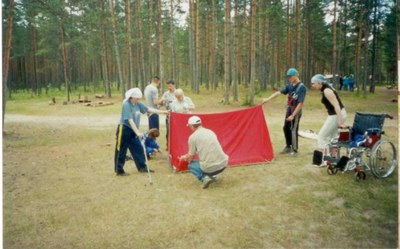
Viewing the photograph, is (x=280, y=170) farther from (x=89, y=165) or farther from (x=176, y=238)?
(x=89, y=165)

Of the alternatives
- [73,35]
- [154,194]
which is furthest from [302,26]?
[154,194]

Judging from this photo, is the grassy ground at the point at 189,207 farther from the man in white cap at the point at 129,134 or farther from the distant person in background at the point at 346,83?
the distant person in background at the point at 346,83

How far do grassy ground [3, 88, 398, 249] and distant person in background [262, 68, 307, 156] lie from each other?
1.20ft

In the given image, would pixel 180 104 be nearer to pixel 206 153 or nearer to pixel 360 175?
pixel 206 153

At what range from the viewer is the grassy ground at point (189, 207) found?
365cm

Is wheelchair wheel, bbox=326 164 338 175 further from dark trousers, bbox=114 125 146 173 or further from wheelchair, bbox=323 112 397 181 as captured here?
dark trousers, bbox=114 125 146 173

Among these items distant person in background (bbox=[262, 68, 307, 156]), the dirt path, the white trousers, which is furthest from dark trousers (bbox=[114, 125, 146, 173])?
the dirt path

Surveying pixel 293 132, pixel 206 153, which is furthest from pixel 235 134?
pixel 206 153

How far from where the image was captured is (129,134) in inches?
247

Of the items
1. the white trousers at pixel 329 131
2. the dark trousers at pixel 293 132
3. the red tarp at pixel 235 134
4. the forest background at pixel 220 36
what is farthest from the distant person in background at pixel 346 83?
the white trousers at pixel 329 131

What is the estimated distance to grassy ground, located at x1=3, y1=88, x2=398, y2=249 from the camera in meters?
3.65

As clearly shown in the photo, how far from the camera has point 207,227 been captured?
3.94 metres

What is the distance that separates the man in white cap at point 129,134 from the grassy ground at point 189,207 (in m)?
0.26

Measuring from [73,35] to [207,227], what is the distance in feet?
84.3
